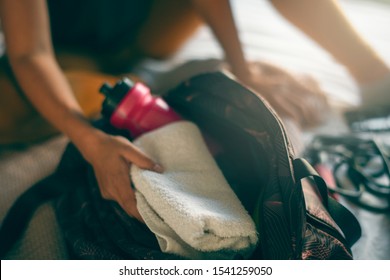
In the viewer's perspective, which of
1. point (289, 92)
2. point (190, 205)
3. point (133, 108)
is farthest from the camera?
point (289, 92)

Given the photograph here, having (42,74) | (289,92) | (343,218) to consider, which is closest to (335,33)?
(289,92)

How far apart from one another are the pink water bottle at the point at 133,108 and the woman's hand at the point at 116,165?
35 mm

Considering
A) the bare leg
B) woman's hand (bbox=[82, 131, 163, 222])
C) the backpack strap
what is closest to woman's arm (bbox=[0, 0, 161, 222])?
woman's hand (bbox=[82, 131, 163, 222])

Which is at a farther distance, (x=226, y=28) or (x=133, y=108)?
(x=226, y=28)

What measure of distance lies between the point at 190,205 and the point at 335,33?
1.78 feet

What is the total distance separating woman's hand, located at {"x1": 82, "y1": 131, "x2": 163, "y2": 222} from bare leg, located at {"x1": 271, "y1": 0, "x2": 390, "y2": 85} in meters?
0.48

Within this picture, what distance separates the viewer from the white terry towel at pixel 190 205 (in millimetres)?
343

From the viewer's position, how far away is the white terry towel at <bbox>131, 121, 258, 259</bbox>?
34 centimetres

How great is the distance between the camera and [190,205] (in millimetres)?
354

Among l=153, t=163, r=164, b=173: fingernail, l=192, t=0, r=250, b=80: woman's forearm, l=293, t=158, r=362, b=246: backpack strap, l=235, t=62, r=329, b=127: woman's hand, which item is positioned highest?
l=192, t=0, r=250, b=80: woman's forearm

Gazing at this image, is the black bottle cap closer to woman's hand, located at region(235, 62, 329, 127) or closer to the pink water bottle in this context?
the pink water bottle

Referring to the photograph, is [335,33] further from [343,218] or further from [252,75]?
[343,218]

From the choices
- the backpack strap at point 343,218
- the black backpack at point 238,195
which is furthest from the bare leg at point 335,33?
the backpack strap at point 343,218
